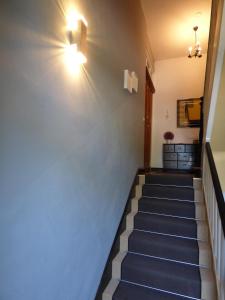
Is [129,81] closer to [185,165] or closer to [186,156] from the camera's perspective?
[186,156]

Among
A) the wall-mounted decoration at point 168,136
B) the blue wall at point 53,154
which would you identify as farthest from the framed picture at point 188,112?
the blue wall at point 53,154

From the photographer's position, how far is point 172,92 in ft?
19.0

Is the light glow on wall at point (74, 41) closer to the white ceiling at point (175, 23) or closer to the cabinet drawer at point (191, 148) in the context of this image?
the white ceiling at point (175, 23)

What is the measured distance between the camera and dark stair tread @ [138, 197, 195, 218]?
2788mm

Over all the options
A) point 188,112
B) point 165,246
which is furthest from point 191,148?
point 165,246

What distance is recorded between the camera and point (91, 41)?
1.82 metres

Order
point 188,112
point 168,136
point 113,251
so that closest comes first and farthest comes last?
point 113,251
point 188,112
point 168,136

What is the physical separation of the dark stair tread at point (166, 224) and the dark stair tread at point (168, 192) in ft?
1.36

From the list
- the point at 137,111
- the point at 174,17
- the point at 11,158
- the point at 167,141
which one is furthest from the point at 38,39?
the point at 167,141

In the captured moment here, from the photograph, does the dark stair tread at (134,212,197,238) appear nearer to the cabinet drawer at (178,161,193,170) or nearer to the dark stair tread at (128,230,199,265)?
the dark stair tread at (128,230,199,265)

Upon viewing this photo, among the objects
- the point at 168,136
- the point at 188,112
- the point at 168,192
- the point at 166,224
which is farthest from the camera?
the point at 168,136

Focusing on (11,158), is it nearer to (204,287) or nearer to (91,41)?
(91,41)

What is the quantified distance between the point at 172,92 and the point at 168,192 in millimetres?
3535

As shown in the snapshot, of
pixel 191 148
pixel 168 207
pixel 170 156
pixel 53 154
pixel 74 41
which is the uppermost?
pixel 74 41
